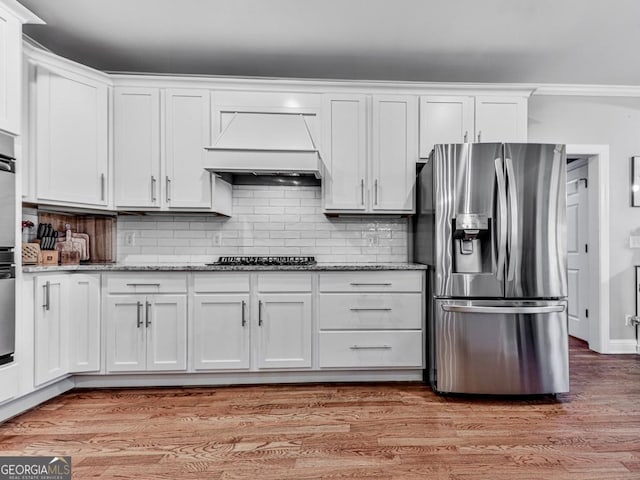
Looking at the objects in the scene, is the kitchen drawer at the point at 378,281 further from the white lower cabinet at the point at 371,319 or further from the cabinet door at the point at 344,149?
the cabinet door at the point at 344,149

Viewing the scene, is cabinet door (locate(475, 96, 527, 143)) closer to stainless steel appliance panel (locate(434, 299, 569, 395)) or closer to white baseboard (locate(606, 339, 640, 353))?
stainless steel appliance panel (locate(434, 299, 569, 395))

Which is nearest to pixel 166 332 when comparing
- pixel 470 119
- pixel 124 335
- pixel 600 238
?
pixel 124 335

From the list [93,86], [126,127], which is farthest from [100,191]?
[93,86]

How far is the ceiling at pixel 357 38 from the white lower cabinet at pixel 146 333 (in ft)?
6.41

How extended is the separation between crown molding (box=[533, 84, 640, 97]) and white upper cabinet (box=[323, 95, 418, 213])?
60.6 inches

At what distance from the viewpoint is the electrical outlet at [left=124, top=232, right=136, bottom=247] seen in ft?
11.0

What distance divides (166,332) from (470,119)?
2981mm

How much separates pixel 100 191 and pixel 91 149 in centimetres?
32

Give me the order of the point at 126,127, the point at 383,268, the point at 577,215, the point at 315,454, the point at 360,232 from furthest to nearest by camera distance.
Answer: the point at 577,215 < the point at 360,232 < the point at 126,127 < the point at 383,268 < the point at 315,454

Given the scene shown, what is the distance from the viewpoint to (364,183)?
3133mm

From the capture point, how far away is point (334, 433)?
2.09 m

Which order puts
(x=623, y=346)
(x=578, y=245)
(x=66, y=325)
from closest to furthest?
(x=66, y=325)
(x=623, y=346)
(x=578, y=245)

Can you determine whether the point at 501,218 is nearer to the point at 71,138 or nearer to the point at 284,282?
the point at 284,282

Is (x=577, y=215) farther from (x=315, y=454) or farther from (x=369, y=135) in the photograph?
(x=315, y=454)
